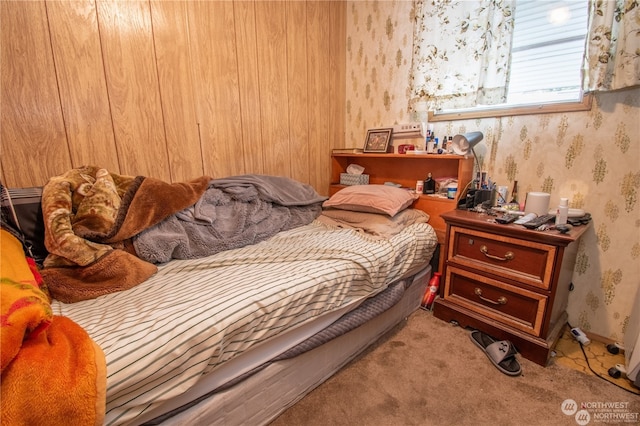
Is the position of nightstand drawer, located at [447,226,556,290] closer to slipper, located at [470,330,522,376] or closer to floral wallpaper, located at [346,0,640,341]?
slipper, located at [470,330,522,376]

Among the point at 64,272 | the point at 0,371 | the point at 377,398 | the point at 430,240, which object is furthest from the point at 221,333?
the point at 430,240

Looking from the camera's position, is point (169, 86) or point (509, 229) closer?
point (509, 229)

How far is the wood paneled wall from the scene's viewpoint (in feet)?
4.35

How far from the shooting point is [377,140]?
95.2 inches

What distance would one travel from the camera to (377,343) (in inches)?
65.4

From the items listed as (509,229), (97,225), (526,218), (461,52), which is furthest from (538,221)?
(97,225)

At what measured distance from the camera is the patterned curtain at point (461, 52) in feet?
5.81

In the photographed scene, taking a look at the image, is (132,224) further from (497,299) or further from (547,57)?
(547,57)

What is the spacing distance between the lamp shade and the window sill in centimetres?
17

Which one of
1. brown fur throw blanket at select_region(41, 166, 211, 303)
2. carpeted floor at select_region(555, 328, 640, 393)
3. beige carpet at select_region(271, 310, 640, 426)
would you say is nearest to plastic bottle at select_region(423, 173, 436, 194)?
beige carpet at select_region(271, 310, 640, 426)

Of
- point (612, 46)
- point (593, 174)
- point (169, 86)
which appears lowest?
point (593, 174)

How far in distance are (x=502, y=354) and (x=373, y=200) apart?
109cm

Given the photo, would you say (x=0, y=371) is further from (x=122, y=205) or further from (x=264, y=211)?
(x=264, y=211)

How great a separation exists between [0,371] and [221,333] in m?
0.48
